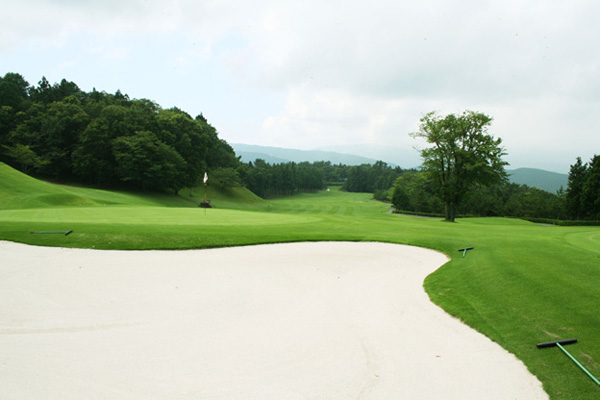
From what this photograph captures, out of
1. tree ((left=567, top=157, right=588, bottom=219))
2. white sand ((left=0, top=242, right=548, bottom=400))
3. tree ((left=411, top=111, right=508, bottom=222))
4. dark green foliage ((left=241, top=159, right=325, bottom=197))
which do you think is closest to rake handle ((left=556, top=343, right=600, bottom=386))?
white sand ((left=0, top=242, right=548, bottom=400))

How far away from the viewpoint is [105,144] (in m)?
56.0

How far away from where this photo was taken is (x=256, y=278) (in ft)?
33.1

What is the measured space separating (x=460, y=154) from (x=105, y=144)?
54.8 meters

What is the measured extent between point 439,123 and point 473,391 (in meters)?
40.4

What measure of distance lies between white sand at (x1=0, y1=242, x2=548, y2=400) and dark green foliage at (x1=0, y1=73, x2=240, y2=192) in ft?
155

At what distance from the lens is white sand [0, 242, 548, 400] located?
4.59 metres

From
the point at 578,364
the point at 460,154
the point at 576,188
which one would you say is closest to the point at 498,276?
the point at 578,364

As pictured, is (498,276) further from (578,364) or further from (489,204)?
(489,204)

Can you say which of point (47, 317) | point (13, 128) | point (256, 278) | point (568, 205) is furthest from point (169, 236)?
point (568, 205)

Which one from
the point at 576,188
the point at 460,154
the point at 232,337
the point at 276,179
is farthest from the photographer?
the point at 276,179

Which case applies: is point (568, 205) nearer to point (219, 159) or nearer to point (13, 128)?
point (219, 159)

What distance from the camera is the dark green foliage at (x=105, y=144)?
5444 cm

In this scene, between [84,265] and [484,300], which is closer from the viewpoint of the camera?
[484,300]

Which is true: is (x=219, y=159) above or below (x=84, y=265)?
above
